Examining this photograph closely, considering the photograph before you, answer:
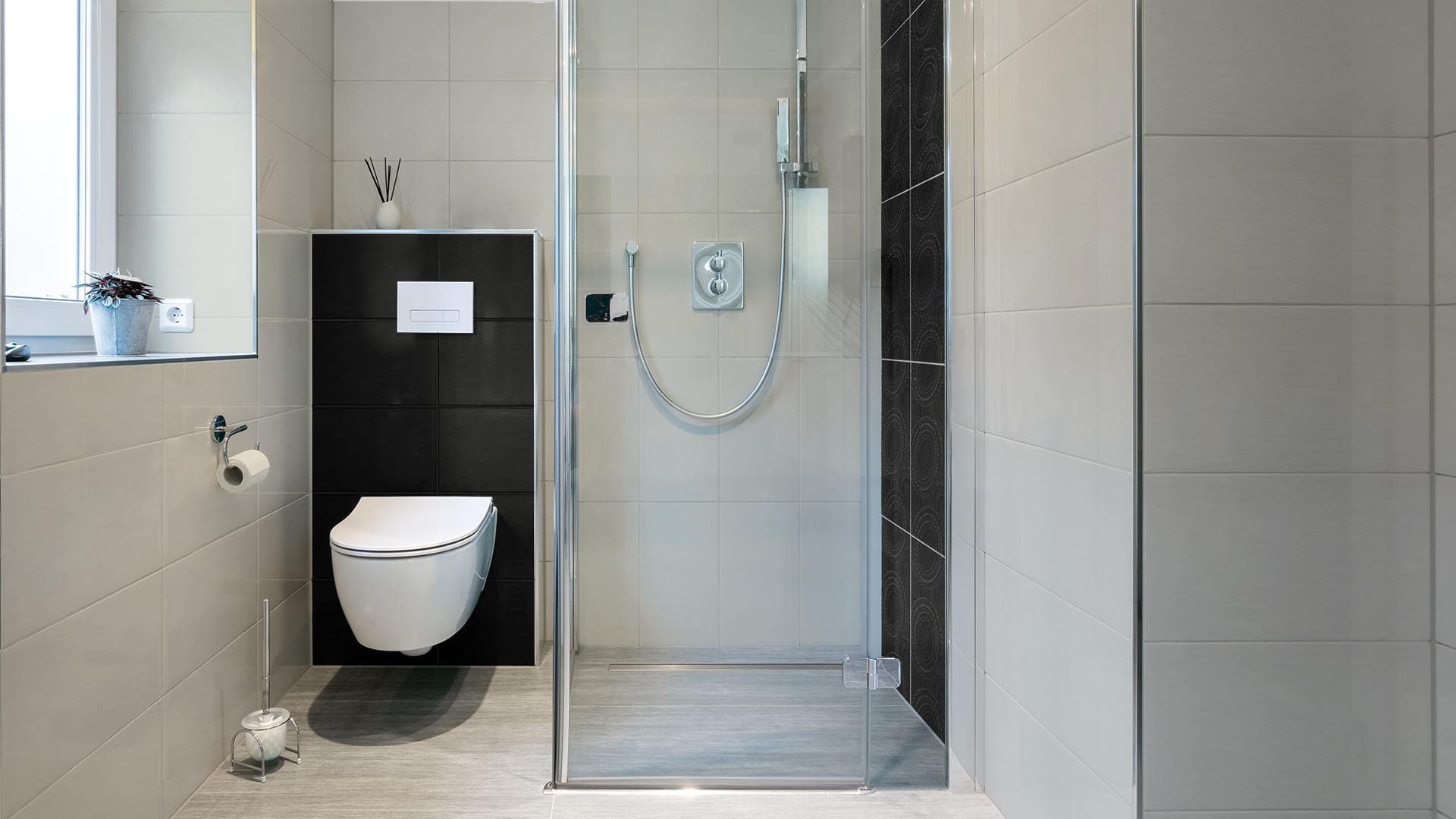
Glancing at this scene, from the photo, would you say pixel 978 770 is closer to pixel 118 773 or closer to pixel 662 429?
pixel 662 429

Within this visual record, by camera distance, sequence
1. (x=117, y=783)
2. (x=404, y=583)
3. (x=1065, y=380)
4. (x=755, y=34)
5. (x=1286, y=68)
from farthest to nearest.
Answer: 1. (x=404, y=583)
2. (x=755, y=34)
3. (x=117, y=783)
4. (x=1065, y=380)
5. (x=1286, y=68)

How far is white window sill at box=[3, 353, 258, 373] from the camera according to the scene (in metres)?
1.43

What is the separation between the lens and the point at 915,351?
1.96 meters

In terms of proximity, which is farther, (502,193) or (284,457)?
(502,193)

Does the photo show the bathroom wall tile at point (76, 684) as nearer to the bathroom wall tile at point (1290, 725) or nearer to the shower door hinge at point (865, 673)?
the shower door hinge at point (865, 673)

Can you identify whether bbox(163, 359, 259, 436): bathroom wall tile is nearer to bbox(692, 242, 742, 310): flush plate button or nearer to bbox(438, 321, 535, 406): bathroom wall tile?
bbox(438, 321, 535, 406): bathroom wall tile

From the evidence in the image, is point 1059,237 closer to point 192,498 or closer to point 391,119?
point 192,498

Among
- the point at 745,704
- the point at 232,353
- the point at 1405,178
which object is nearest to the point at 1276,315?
the point at 1405,178

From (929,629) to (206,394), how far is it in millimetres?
1815

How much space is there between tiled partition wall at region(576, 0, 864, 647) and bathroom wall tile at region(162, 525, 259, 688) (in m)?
0.89

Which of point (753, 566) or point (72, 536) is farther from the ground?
point (72, 536)

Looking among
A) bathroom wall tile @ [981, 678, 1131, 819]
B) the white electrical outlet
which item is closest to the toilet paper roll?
the white electrical outlet

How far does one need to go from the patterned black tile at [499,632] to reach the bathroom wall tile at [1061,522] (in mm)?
1528

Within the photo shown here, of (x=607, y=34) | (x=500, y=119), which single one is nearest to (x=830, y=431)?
(x=607, y=34)
